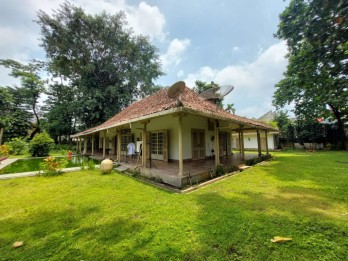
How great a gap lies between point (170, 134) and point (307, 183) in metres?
6.28

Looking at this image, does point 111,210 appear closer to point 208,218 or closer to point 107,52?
point 208,218

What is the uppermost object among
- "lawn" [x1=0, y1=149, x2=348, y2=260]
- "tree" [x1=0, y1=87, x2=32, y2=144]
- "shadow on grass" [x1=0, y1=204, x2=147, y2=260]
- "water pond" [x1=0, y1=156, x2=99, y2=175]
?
"tree" [x1=0, y1=87, x2=32, y2=144]

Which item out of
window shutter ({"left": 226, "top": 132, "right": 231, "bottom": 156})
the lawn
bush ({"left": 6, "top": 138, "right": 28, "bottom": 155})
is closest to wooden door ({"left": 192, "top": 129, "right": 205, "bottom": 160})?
window shutter ({"left": 226, "top": 132, "right": 231, "bottom": 156})

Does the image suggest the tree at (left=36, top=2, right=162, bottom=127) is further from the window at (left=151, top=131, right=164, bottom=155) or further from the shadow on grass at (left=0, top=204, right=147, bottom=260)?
the shadow on grass at (left=0, top=204, right=147, bottom=260)

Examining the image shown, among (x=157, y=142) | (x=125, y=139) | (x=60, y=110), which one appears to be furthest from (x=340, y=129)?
(x=60, y=110)

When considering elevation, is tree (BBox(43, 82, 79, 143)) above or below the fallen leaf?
above

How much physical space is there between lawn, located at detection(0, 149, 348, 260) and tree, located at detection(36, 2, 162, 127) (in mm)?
18164

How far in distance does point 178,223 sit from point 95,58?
25.5 meters

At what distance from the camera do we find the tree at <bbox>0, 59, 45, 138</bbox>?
2442 centimetres

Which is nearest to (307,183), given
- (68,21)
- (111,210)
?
(111,210)

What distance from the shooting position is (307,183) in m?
5.47

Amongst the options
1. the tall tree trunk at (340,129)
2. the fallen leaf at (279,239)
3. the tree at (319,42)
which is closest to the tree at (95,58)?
the tree at (319,42)

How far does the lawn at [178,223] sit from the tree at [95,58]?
18.2 meters

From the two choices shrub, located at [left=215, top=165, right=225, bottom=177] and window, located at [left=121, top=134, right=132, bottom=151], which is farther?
window, located at [left=121, top=134, right=132, bottom=151]
